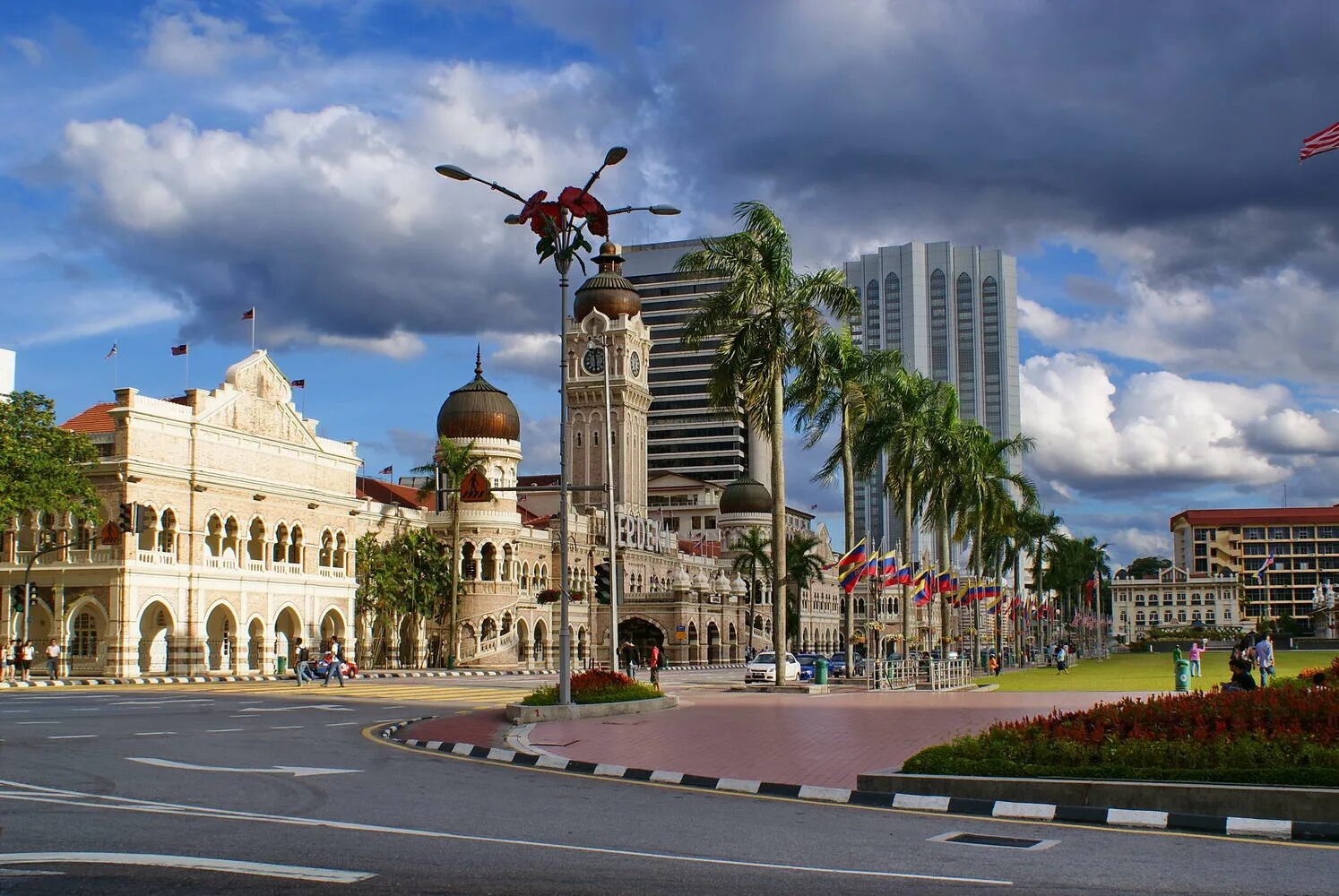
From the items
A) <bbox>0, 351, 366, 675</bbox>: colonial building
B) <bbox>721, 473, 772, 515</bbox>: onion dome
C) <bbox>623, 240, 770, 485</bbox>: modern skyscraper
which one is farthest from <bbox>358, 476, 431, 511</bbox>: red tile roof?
<bbox>623, 240, 770, 485</bbox>: modern skyscraper

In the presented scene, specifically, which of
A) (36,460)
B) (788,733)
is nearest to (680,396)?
(36,460)

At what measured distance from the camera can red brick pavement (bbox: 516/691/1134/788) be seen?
18078 millimetres

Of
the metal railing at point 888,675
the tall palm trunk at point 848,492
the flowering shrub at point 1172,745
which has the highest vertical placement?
the tall palm trunk at point 848,492

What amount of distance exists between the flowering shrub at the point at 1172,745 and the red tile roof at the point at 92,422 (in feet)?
166

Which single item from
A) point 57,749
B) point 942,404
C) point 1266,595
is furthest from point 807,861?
point 1266,595

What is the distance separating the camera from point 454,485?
75.5 metres

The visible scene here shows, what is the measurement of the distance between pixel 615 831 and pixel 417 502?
8098cm

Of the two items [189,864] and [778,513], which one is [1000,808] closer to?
[189,864]

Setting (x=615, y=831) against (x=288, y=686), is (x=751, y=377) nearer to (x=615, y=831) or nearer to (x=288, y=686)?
(x=288, y=686)

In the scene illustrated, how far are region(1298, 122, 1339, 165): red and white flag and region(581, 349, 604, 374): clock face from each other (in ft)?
333

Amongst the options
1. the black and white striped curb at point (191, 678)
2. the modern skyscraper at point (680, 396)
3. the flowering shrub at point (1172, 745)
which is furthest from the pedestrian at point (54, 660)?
the modern skyscraper at point (680, 396)

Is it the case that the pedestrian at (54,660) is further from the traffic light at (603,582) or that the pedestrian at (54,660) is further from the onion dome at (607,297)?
the onion dome at (607,297)

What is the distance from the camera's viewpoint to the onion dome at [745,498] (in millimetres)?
115625

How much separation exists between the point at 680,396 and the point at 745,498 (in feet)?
227
